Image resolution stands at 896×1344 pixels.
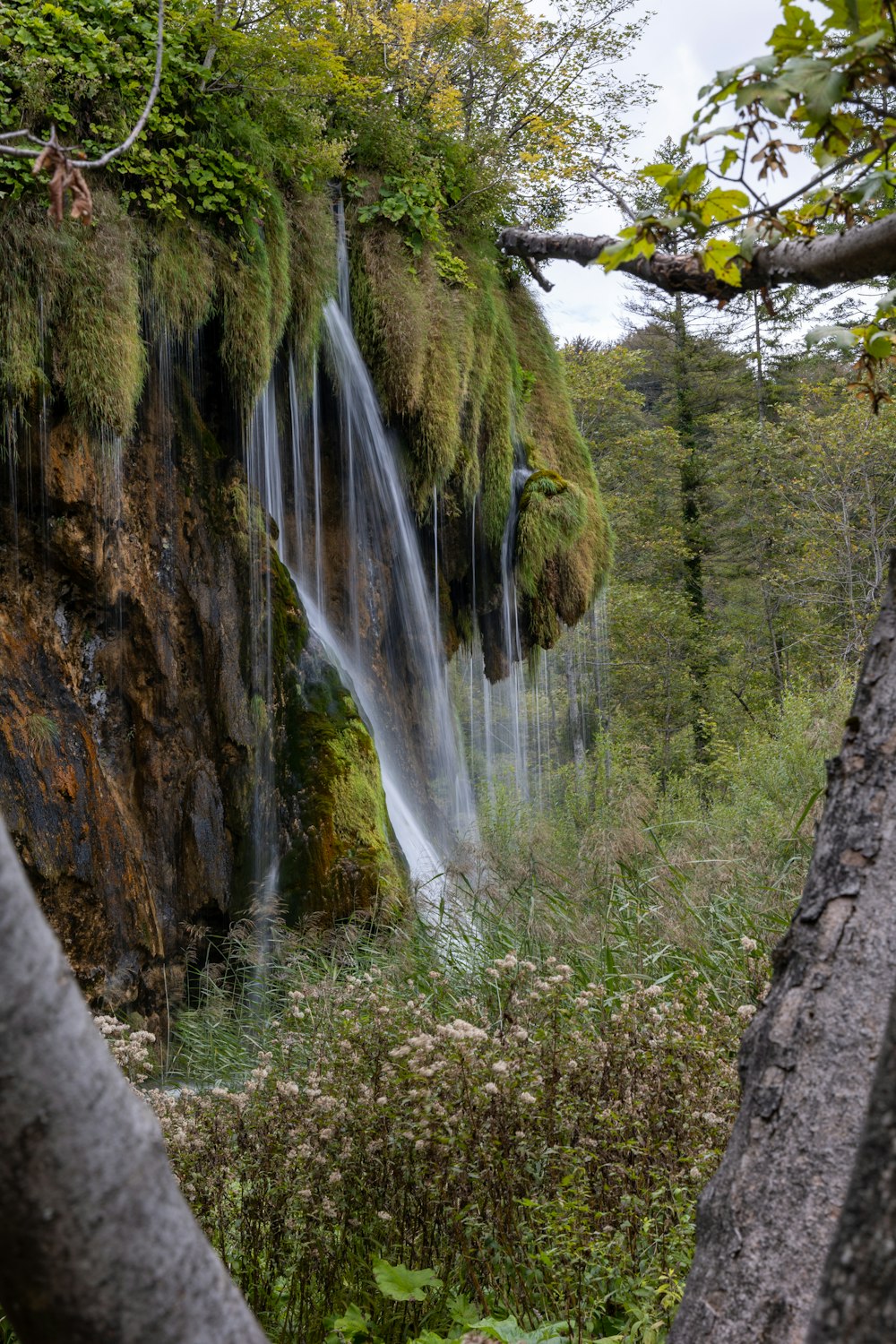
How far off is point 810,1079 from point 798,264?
1.51 m

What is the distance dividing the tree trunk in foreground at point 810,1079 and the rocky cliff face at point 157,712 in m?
4.91

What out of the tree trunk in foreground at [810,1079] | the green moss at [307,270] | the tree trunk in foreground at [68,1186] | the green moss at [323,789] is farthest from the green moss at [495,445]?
the tree trunk in foreground at [68,1186]

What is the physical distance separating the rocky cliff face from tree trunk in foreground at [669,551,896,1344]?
16.1ft

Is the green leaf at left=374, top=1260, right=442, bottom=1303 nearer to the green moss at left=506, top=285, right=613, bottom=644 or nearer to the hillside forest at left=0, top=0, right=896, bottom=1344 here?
the hillside forest at left=0, top=0, right=896, bottom=1344

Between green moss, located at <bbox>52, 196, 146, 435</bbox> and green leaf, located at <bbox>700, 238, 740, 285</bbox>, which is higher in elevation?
green moss, located at <bbox>52, 196, 146, 435</bbox>

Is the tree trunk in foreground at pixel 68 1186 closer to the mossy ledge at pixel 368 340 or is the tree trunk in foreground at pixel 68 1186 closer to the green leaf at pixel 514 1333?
the green leaf at pixel 514 1333

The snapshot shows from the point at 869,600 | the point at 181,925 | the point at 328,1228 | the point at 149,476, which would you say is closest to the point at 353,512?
the point at 149,476

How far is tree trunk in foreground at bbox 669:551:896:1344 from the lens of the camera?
3.79ft

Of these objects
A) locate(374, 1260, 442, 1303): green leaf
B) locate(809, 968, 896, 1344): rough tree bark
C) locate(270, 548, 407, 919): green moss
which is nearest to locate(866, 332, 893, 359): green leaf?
locate(809, 968, 896, 1344): rough tree bark

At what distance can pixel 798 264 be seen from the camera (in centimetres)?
198

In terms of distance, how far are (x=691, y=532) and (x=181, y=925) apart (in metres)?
17.1

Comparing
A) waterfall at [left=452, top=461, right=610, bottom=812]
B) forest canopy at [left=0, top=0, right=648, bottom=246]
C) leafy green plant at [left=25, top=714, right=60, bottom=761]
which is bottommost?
waterfall at [left=452, top=461, right=610, bottom=812]

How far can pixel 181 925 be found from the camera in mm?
6707

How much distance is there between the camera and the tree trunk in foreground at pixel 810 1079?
1156 millimetres
